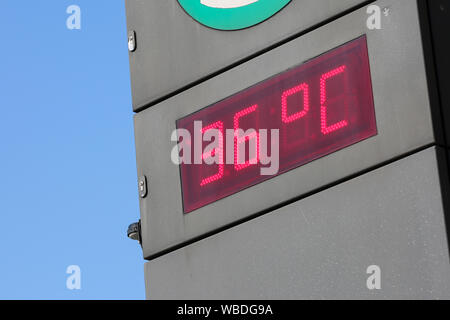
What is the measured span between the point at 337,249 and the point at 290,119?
718 millimetres

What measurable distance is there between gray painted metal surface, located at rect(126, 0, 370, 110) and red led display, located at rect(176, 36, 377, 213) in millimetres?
256

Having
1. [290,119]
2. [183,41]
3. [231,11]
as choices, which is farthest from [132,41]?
[290,119]

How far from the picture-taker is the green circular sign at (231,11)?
635 centimetres

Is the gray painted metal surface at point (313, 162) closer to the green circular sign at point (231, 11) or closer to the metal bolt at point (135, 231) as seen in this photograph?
the metal bolt at point (135, 231)

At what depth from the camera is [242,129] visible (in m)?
6.15

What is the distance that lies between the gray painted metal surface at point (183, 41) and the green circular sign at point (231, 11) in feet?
0.11

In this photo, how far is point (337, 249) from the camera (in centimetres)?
571

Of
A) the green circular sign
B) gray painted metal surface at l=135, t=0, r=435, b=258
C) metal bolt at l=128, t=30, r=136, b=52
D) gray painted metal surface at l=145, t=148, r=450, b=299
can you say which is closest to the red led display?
gray painted metal surface at l=135, t=0, r=435, b=258

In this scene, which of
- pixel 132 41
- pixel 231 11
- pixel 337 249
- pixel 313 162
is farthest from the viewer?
pixel 132 41

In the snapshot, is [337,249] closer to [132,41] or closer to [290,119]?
[290,119]

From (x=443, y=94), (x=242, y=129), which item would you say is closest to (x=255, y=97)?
(x=242, y=129)

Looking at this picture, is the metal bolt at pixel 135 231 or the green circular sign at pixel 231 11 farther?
the metal bolt at pixel 135 231

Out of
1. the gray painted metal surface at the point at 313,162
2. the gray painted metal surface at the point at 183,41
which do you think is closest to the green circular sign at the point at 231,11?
the gray painted metal surface at the point at 183,41

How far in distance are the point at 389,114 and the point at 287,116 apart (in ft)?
1.98
